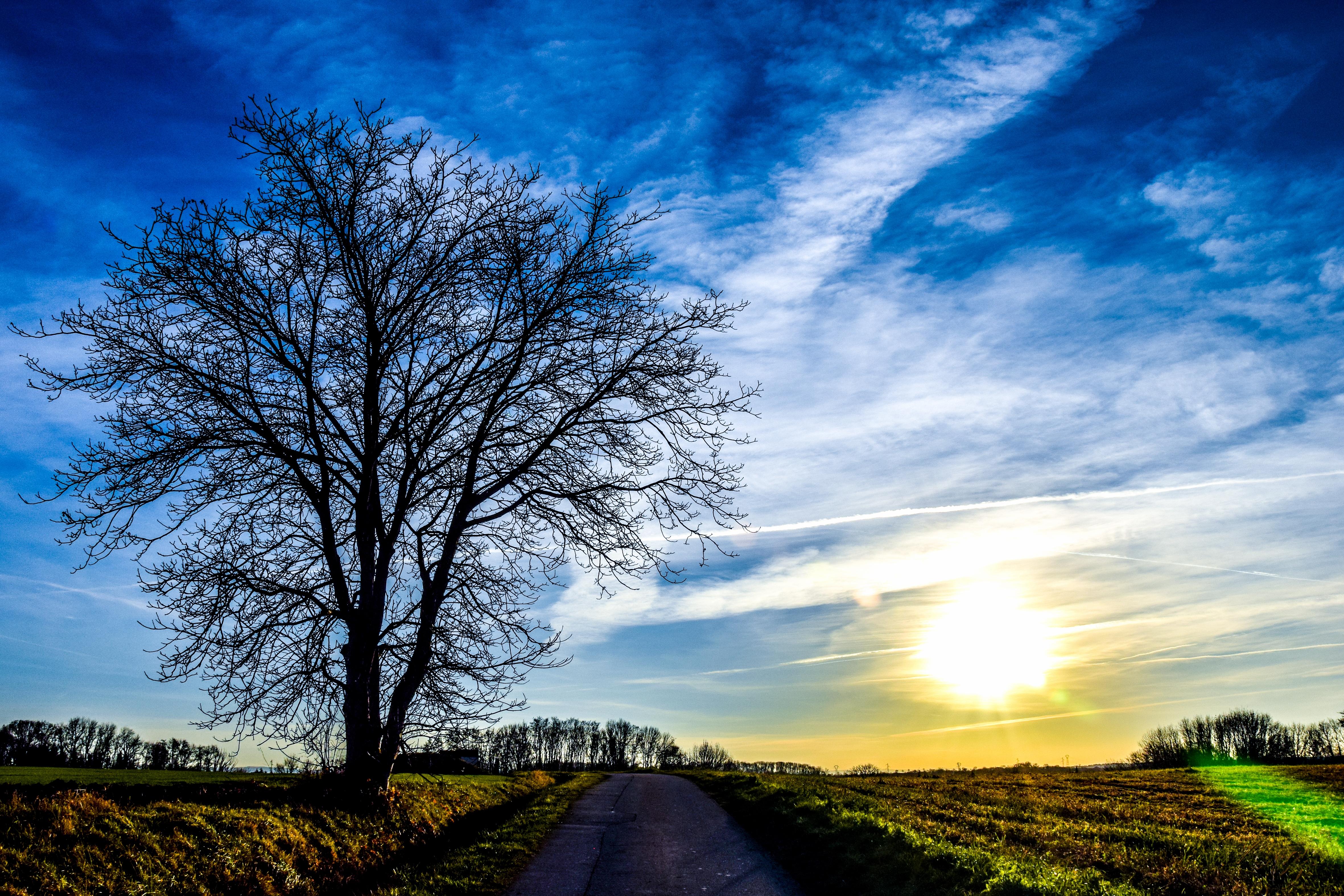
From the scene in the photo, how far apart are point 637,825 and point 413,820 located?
180 inches

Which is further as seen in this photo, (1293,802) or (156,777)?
(1293,802)

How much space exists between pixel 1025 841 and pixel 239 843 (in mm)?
11751

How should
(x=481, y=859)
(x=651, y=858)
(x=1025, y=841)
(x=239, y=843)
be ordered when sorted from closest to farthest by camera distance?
(x=239, y=843), (x=481, y=859), (x=651, y=858), (x=1025, y=841)

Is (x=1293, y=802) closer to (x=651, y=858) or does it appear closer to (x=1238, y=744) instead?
(x=651, y=858)

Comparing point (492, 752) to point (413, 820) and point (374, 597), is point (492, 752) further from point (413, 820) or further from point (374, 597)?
point (374, 597)

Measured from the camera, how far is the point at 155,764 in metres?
39.0

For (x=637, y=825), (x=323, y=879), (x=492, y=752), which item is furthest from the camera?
(x=637, y=825)

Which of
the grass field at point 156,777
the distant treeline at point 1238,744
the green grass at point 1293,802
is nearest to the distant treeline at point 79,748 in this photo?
the grass field at point 156,777

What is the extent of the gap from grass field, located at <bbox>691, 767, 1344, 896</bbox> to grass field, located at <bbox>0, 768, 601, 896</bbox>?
15.4ft

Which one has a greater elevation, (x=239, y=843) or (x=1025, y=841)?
(x=239, y=843)

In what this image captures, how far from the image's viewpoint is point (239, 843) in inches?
309

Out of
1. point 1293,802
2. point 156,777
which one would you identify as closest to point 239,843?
point 156,777

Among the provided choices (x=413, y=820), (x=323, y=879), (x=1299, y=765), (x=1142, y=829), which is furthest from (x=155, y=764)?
(x=1299, y=765)

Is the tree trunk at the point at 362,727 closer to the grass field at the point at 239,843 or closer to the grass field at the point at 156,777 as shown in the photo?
the grass field at the point at 239,843
